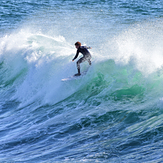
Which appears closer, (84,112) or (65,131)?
(65,131)

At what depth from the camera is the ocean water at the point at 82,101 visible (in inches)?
277

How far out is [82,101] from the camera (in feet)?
34.8

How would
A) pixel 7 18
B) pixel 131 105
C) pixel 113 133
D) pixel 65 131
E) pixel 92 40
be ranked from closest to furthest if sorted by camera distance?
pixel 113 133 < pixel 65 131 < pixel 131 105 < pixel 92 40 < pixel 7 18

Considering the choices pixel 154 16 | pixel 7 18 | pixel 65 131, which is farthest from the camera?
pixel 7 18

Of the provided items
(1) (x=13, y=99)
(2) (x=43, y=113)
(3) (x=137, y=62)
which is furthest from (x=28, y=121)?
(3) (x=137, y=62)

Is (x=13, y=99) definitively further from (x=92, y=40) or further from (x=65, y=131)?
(x=92, y=40)

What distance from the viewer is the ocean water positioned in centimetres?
704

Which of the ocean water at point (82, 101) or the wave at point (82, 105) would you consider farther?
the wave at point (82, 105)

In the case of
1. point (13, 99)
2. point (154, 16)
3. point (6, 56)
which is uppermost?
point (154, 16)

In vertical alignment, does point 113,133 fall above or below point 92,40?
below

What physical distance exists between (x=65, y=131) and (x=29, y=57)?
7.85m

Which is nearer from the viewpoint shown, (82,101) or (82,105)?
(82,105)

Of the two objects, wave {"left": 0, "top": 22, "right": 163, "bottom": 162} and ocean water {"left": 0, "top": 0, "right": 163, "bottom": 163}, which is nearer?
ocean water {"left": 0, "top": 0, "right": 163, "bottom": 163}

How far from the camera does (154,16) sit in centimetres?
2544
